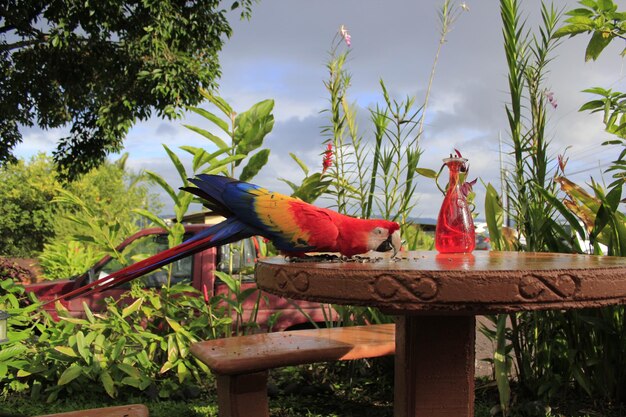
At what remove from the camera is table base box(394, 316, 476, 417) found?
5.77 feet

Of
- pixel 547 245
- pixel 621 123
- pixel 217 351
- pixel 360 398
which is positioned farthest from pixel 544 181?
pixel 217 351

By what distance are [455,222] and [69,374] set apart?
7.42 ft

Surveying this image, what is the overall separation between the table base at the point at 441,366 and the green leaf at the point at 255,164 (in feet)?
5.51

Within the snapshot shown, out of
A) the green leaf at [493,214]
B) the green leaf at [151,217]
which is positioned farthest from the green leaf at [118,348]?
the green leaf at [493,214]

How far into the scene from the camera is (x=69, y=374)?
9.56ft

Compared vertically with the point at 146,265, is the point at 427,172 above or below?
above

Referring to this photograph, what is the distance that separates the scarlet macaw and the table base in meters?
0.31

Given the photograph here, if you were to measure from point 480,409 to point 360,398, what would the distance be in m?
0.69

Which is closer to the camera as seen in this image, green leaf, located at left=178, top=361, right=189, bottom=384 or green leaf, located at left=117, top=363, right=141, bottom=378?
green leaf, located at left=117, top=363, right=141, bottom=378

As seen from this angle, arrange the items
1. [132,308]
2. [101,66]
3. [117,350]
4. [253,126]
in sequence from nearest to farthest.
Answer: [117,350] → [132,308] → [253,126] → [101,66]

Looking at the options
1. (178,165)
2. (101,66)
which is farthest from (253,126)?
(101,66)

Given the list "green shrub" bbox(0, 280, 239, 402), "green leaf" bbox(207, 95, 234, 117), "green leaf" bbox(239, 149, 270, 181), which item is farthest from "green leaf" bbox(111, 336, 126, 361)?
"green leaf" bbox(207, 95, 234, 117)

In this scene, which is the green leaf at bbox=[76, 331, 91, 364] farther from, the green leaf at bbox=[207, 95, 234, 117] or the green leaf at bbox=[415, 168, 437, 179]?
the green leaf at bbox=[415, 168, 437, 179]

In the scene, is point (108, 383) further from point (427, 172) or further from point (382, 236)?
point (427, 172)
